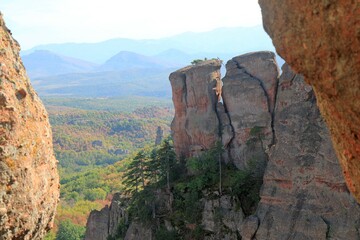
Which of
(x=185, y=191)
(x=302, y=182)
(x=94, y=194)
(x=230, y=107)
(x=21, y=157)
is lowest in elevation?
(x=94, y=194)

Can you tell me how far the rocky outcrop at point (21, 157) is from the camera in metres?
6.75

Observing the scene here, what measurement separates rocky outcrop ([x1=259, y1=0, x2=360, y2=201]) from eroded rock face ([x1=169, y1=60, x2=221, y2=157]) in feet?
86.6

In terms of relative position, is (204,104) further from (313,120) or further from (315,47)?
(315,47)

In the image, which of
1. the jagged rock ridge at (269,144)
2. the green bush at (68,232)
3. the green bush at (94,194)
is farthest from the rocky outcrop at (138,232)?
the green bush at (94,194)

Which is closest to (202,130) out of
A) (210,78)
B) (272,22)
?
(210,78)

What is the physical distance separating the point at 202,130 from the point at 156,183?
6282mm

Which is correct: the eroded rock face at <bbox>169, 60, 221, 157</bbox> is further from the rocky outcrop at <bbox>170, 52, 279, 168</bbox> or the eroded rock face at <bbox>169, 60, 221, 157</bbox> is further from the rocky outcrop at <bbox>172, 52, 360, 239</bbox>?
the rocky outcrop at <bbox>172, 52, 360, 239</bbox>

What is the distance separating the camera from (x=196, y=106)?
118 feet

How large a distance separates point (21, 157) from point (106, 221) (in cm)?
3418

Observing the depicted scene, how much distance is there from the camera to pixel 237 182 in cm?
2989

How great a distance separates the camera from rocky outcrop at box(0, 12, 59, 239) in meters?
6.75

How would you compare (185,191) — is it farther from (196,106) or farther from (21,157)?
(21,157)

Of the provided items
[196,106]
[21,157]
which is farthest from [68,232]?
[21,157]

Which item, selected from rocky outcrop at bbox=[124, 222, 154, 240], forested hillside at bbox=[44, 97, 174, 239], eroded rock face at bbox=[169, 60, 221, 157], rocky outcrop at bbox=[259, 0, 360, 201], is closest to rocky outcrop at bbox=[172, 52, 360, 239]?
eroded rock face at bbox=[169, 60, 221, 157]
